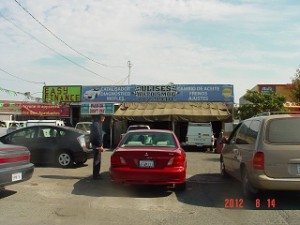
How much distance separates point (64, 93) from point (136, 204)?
25654mm

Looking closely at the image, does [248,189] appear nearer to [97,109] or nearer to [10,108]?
[97,109]

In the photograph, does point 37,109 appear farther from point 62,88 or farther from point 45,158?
point 45,158

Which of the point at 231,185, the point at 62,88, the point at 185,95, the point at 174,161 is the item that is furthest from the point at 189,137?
the point at 174,161

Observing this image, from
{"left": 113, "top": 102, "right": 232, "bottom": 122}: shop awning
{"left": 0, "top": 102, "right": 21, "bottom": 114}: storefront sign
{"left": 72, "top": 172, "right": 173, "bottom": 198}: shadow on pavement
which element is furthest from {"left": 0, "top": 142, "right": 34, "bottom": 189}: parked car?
{"left": 0, "top": 102, "right": 21, "bottom": 114}: storefront sign

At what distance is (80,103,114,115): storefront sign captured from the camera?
100 feet

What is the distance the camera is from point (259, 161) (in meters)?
7.91

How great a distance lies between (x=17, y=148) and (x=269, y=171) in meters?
5.04

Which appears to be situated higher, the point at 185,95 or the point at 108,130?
the point at 185,95

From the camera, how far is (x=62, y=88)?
32844mm

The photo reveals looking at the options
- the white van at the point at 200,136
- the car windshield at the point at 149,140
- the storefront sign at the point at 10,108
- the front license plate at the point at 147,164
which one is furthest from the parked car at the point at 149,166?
the storefront sign at the point at 10,108

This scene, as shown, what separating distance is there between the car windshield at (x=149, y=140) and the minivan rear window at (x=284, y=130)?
253 cm

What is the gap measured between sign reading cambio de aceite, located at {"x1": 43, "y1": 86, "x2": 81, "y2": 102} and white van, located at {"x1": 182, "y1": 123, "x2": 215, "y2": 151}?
9990mm

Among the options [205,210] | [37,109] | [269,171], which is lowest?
[205,210]

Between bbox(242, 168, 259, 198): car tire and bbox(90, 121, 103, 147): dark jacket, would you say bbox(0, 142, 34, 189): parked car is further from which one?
bbox(242, 168, 259, 198): car tire
